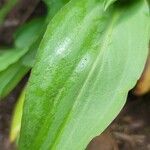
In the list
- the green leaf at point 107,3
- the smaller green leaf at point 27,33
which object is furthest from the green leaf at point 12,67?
the green leaf at point 107,3

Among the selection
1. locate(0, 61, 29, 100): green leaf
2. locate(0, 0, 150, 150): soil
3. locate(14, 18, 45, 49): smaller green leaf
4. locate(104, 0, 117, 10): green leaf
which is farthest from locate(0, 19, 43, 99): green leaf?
locate(104, 0, 117, 10): green leaf

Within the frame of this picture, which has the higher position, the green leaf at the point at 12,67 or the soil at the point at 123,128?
the green leaf at the point at 12,67

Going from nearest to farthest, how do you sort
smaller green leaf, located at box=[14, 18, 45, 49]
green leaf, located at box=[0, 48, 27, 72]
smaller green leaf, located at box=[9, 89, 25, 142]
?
green leaf, located at box=[0, 48, 27, 72], smaller green leaf, located at box=[9, 89, 25, 142], smaller green leaf, located at box=[14, 18, 45, 49]

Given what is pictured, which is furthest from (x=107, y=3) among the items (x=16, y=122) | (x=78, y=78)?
(x=16, y=122)

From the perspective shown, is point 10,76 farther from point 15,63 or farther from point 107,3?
point 107,3

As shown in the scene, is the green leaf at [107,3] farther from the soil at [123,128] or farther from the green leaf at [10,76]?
the soil at [123,128]

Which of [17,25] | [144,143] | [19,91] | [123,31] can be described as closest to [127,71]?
[123,31]

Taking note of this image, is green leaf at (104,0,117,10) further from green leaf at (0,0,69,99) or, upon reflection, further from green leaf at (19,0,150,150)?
green leaf at (0,0,69,99)

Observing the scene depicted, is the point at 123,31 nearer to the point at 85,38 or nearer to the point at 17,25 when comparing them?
the point at 85,38
